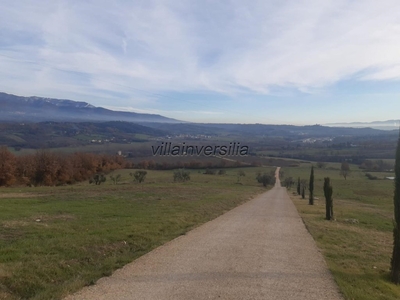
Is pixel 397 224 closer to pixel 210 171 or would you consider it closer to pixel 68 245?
pixel 68 245

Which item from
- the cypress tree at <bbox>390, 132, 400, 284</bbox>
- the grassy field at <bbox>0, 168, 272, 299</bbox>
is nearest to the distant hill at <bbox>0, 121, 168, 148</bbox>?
the grassy field at <bbox>0, 168, 272, 299</bbox>

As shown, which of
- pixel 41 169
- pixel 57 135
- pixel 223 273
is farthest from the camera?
pixel 57 135

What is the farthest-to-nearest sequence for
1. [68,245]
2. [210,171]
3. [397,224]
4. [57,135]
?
[57,135]
[210,171]
[68,245]
[397,224]

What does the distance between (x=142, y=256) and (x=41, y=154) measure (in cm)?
6276

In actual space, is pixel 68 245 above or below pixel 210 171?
above

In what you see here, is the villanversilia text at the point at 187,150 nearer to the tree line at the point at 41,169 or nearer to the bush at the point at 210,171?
the bush at the point at 210,171

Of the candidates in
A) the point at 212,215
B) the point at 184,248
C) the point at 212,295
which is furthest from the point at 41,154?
the point at 212,295

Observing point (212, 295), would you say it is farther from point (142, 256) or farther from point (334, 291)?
point (142, 256)

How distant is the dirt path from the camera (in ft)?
23.4

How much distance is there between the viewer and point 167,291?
281 inches

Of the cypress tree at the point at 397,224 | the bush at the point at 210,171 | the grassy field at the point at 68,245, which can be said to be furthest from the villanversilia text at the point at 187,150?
the cypress tree at the point at 397,224

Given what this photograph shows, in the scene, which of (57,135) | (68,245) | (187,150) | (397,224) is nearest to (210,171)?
(187,150)

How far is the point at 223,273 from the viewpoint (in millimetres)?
8648

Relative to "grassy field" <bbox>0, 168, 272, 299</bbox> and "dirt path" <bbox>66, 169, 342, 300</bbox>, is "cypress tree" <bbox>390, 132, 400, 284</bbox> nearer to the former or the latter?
"dirt path" <bbox>66, 169, 342, 300</bbox>
